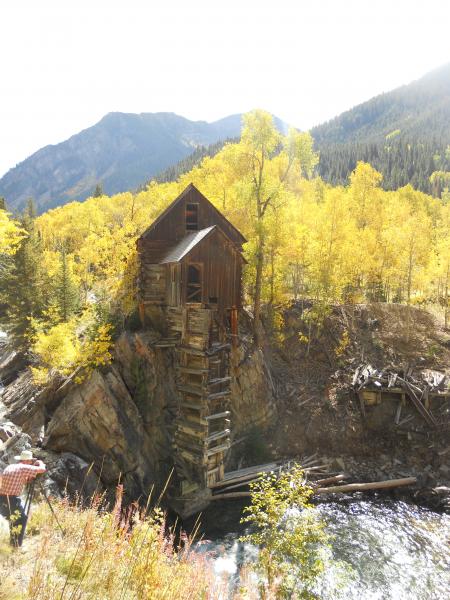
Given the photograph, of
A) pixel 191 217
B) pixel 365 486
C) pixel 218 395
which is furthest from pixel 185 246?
pixel 365 486

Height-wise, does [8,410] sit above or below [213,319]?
below

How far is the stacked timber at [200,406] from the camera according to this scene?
18094 mm

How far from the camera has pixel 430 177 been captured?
9756 centimetres

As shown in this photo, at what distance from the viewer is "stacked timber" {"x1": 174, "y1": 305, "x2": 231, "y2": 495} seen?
1809cm

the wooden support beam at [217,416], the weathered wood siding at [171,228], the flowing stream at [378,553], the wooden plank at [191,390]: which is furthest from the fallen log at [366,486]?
the weathered wood siding at [171,228]

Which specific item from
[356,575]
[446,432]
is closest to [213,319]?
[356,575]

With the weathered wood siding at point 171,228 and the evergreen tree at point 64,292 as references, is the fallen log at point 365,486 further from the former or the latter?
the evergreen tree at point 64,292

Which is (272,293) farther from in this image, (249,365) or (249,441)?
(249,441)

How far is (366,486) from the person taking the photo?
18.8m

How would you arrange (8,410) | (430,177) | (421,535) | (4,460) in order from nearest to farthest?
(4,460), (421,535), (8,410), (430,177)

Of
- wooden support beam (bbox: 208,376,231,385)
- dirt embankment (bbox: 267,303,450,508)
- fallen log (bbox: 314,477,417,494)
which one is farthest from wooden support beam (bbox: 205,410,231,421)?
fallen log (bbox: 314,477,417,494)

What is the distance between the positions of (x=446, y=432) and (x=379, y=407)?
371cm

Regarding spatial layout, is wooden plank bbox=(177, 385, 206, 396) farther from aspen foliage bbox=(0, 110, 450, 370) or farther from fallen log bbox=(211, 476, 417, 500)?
fallen log bbox=(211, 476, 417, 500)

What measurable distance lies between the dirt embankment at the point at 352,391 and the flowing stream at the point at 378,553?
107 inches
